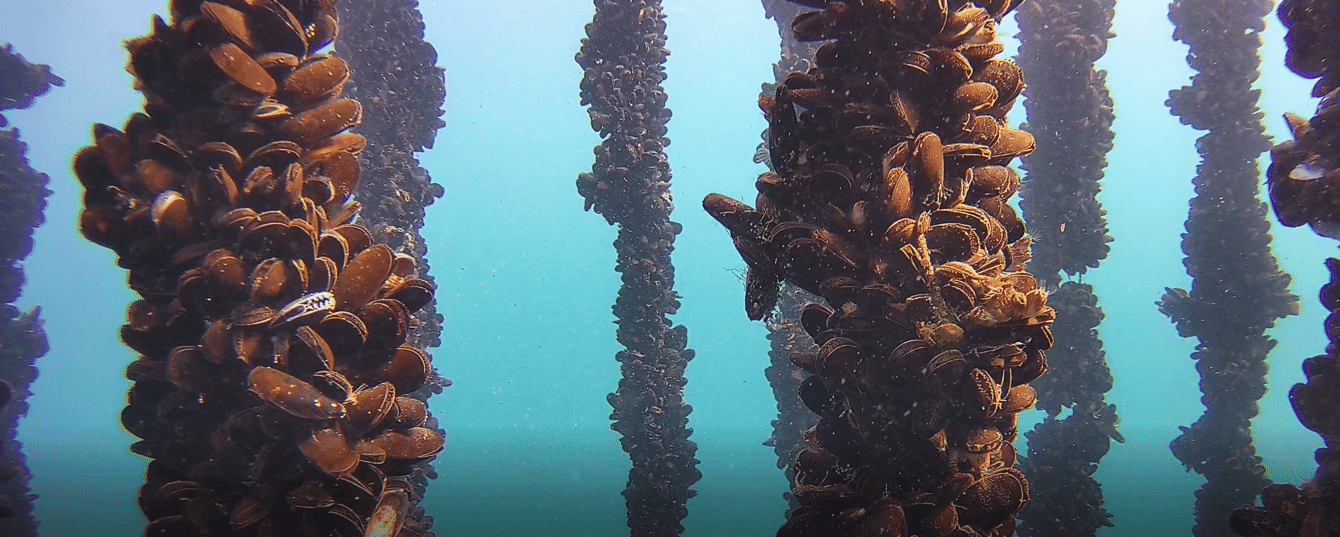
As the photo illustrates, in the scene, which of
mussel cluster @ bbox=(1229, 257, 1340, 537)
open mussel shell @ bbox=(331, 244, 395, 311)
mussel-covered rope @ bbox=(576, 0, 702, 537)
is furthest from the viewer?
mussel-covered rope @ bbox=(576, 0, 702, 537)

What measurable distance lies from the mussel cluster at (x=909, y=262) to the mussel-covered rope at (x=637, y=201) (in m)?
3.97

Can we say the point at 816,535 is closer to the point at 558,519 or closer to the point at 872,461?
the point at 872,461

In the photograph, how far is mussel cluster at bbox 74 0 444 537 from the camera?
178 cm

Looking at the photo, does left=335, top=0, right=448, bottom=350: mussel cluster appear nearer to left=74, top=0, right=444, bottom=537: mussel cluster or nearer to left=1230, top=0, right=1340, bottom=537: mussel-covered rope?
left=74, top=0, right=444, bottom=537: mussel cluster

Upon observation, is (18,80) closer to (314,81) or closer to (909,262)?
(314,81)

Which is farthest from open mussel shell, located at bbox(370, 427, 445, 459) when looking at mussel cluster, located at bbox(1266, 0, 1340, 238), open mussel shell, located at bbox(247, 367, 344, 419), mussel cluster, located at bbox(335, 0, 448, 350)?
mussel cluster, located at bbox(335, 0, 448, 350)

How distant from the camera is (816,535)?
1.97 metres

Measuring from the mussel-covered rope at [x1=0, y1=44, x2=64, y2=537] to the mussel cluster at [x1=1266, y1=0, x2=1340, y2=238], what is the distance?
813 centimetres

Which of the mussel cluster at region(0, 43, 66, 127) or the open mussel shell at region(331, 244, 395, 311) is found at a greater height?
the mussel cluster at region(0, 43, 66, 127)

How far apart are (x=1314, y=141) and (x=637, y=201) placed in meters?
4.57

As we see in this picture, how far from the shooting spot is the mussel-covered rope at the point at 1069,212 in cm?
652

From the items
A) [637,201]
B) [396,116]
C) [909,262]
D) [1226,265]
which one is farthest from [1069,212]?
[396,116]

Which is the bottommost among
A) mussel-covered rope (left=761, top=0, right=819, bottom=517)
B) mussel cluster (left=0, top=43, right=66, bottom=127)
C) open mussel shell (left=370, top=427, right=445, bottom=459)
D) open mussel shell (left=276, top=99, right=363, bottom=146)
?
open mussel shell (left=370, top=427, right=445, bottom=459)

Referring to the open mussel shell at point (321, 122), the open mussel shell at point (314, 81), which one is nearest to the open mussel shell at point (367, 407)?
the open mussel shell at point (321, 122)
